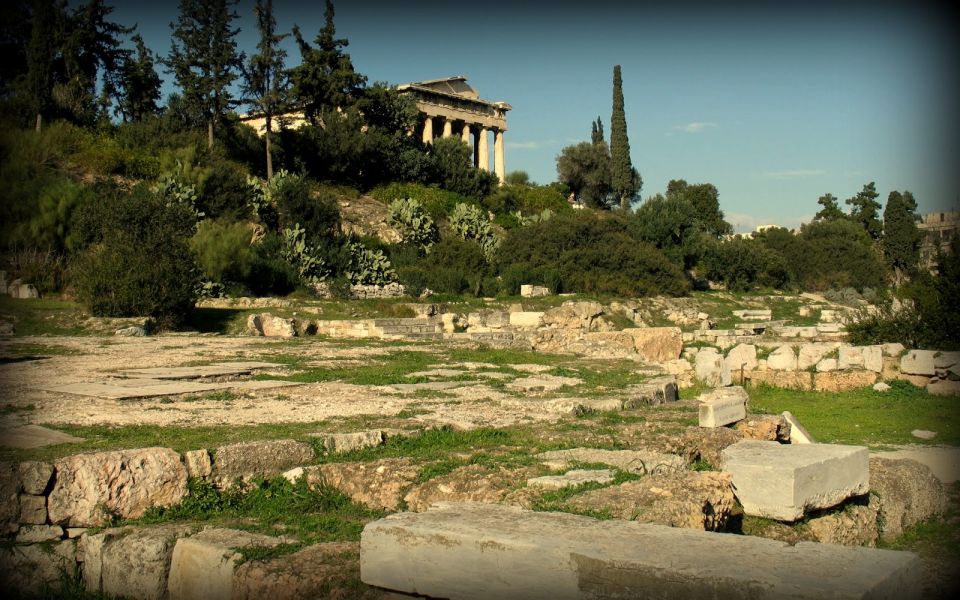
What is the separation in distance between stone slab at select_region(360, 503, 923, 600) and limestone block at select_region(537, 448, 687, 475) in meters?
2.08

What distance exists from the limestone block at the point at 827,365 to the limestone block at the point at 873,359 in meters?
0.57

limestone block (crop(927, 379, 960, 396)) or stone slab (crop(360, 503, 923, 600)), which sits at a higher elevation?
stone slab (crop(360, 503, 923, 600))

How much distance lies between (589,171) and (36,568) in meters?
66.7

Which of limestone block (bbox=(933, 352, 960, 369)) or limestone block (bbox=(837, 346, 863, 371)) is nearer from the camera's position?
limestone block (bbox=(933, 352, 960, 369))

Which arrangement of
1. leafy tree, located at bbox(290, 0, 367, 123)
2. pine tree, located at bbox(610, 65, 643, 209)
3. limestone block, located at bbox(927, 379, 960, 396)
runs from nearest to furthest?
limestone block, located at bbox(927, 379, 960, 396) < leafy tree, located at bbox(290, 0, 367, 123) < pine tree, located at bbox(610, 65, 643, 209)

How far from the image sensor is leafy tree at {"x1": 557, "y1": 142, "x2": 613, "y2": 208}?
6869cm

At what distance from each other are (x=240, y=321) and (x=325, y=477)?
16292mm

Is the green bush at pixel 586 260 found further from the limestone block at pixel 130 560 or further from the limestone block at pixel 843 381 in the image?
the limestone block at pixel 130 560

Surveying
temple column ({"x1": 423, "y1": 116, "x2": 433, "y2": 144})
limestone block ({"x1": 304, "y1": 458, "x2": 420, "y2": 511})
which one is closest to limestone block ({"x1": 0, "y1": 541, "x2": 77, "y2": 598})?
limestone block ({"x1": 304, "y1": 458, "x2": 420, "y2": 511})

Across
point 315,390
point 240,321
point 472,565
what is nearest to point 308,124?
point 240,321

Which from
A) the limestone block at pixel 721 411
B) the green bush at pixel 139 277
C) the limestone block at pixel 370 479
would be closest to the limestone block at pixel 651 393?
the limestone block at pixel 721 411

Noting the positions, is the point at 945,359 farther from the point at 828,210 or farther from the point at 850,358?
the point at 828,210

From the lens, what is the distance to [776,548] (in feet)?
13.7

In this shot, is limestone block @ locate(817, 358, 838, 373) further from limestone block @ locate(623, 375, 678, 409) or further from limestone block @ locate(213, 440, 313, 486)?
limestone block @ locate(213, 440, 313, 486)
